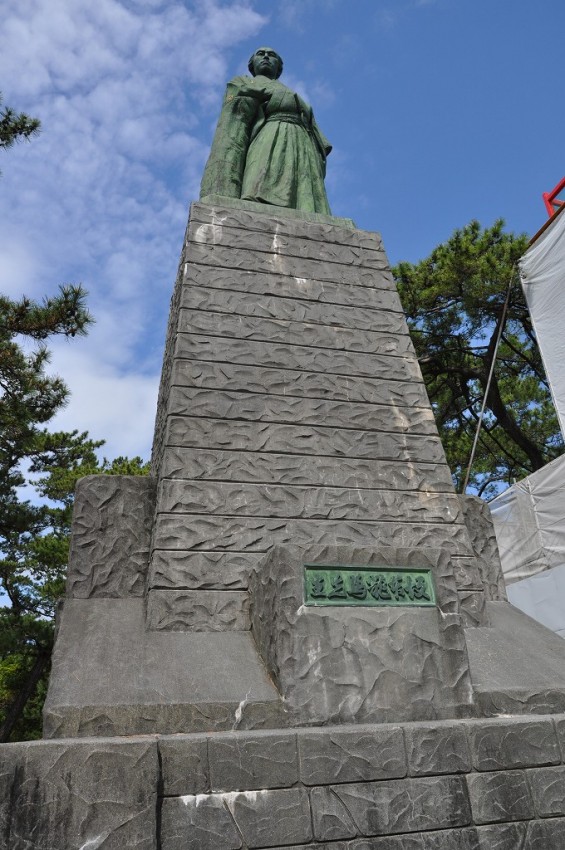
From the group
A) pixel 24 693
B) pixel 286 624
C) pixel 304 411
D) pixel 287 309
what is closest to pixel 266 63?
pixel 287 309

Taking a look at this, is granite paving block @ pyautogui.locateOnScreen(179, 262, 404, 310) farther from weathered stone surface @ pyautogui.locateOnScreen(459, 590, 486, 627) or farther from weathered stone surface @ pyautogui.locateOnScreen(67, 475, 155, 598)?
weathered stone surface @ pyautogui.locateOnScreen(459, 590, 486, 627)

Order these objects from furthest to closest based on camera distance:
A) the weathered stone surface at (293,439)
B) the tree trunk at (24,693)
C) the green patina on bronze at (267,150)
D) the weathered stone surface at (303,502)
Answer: the tree trunk at (24,693)
the green patina on bronze at (267,150)
the weathered stone surface at (293,439)
the weathered stone surface at (303,502)

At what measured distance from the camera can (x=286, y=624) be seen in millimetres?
2846

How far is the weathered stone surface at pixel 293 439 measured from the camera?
3922 mm

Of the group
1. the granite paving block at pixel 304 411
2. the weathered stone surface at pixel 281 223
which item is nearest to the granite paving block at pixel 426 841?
the granite paving block at pixel 304 411

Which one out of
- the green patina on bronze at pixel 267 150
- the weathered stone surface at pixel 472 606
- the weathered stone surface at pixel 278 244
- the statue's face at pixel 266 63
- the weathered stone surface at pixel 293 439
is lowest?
the weathered stone surface at pixel 472 606

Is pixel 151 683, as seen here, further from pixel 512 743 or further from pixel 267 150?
pixel 267 150

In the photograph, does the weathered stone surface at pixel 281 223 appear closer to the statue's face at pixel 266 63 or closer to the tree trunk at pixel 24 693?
the statue's face at pixel 266 63

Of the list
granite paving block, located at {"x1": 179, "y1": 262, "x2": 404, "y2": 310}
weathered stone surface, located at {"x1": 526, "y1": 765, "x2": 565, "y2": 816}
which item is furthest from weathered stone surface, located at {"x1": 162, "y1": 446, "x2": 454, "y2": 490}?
weathered stone surface, located at {"x1": 526, "y1": 765, "x2": 565, "y2": 816}

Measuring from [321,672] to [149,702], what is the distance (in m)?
0.73

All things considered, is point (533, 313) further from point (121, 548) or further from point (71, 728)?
point (71, 728)

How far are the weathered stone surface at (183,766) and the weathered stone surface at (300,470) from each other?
165cm

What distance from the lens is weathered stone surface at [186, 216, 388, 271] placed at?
16.0ft

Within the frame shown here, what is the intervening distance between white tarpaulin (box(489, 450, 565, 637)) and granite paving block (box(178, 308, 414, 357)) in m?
5.16
